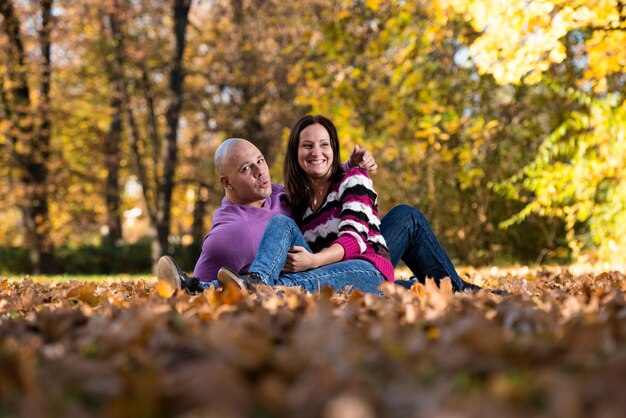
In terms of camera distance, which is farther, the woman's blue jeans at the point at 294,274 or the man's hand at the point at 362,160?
the man's hand at the point at 362,160

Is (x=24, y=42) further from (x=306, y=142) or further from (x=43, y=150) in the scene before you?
(x=306, y=142)

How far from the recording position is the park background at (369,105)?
25.8 feet

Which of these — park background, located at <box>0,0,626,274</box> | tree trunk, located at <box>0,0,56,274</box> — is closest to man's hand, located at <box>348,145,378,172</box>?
park background, located at <box>0,0,626,274</box>

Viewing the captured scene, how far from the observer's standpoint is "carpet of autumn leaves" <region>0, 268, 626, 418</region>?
1120 mm

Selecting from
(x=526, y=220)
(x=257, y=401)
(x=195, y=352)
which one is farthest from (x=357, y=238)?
(x=526, y=220)

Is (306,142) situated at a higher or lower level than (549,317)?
higher

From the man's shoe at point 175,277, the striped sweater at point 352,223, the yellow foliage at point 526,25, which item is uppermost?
the yellow foliage at point 526,25

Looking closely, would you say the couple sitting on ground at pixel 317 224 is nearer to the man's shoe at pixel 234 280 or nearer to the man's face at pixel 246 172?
the man's face at pixel 246 172

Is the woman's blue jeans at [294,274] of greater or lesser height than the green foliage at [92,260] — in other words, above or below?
above

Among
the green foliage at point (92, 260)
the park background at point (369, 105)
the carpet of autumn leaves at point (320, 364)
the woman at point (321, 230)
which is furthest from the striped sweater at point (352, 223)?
the green foliage at point (92, 260)

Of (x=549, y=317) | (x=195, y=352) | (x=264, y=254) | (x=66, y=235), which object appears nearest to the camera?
(x=195, y=352)

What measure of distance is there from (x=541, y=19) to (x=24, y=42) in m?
11.2

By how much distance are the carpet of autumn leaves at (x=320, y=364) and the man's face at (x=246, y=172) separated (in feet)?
5.90

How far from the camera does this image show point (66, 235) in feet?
49.0
